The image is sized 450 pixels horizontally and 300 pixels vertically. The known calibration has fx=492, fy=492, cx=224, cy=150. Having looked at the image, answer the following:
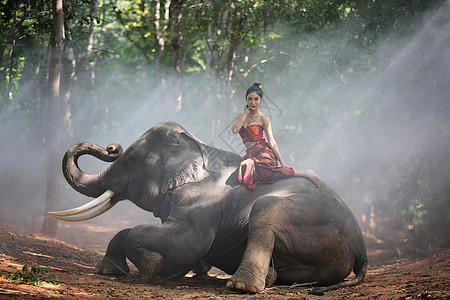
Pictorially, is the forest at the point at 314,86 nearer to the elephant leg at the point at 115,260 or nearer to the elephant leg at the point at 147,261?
the elephant leg at the point at 115,260

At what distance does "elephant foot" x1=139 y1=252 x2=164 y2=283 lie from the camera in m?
6.00

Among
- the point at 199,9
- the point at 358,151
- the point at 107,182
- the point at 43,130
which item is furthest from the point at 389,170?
the point at 107,182

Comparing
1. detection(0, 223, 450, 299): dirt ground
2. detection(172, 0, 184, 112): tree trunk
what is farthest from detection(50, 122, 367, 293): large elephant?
detection(172, 0, 184, 112): tree trunk

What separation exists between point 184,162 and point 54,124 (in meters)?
4.12

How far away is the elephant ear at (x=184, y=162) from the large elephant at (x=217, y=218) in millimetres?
14

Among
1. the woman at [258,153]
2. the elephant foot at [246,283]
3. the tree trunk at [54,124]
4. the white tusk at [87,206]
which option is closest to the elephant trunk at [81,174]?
the white tusk at [87,206]

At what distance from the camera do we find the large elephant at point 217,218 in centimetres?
575

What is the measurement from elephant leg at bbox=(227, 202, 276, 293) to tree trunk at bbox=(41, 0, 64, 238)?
17.5ft

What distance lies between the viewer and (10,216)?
14.4m

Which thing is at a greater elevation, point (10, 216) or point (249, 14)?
point (249, 14)

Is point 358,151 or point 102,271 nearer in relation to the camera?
point 102,271

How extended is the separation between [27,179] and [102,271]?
11.3 metres

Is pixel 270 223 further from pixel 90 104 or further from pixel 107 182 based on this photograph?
pixel 90 104

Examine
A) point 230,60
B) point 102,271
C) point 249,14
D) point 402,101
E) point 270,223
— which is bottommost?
point 102,271
